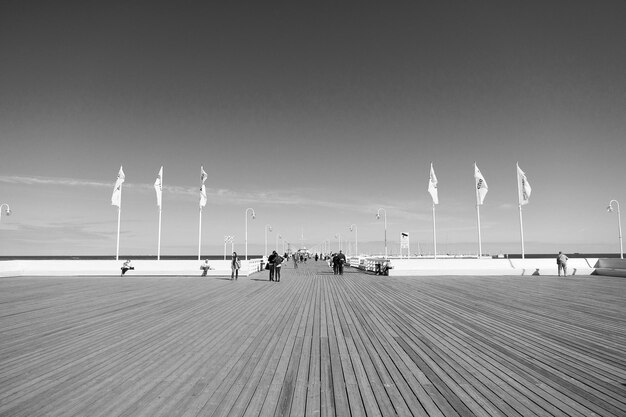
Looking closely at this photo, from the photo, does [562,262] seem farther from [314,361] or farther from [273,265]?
[314,361]

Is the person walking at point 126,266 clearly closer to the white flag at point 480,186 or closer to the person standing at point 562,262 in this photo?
the white flag at point 480,186

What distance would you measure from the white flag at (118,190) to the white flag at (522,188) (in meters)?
28.2

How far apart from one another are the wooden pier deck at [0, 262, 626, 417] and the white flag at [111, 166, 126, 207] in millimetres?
16734

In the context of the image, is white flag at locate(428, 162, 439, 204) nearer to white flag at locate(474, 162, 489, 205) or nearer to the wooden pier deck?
white flag at locate(474, 162, 489, 205)

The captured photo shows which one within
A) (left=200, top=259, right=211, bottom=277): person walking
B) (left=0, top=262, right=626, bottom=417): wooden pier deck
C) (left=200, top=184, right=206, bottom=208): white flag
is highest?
(left=200, top=184, right=206, bottom=208): white flag

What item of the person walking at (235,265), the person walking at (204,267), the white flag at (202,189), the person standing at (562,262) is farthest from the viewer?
the white flag at (202,189)

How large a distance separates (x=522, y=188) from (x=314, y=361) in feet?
84.8

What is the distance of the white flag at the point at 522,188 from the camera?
2602 centimetres

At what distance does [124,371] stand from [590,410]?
5674 mm

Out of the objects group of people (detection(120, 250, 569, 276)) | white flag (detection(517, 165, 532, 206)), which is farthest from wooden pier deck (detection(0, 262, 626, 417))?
white flag (detection(517, 165, 532, 206))

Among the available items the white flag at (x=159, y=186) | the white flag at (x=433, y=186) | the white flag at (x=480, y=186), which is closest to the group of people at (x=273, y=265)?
the white flag at (x=159, y=186)

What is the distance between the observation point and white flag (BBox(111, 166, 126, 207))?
2617 centimetres

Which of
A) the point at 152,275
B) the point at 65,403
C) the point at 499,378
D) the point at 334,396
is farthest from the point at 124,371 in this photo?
the point at 152,275

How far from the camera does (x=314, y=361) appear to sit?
18.5 ft
